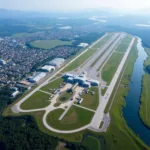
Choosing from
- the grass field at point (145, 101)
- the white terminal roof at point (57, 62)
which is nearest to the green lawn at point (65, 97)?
the grass field at point (145, 101)

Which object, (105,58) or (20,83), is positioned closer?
(20,83)

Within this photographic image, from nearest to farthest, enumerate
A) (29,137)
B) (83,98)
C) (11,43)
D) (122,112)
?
1. (29,137)
2. (122,112)
3. (83,98)
4. (11,43)

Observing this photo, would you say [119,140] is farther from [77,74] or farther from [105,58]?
[105,58]

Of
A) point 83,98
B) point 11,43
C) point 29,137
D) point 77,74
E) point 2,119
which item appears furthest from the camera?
point 11,43

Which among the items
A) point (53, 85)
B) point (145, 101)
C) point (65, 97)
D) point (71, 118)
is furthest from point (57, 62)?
point (145, 101)

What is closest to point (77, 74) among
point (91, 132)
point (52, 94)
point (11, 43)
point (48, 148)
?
point (52, 94)

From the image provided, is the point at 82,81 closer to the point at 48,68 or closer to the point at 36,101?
the point at 36,101

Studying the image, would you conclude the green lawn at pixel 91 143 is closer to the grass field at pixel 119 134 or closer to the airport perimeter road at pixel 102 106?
the grass field at pixel 119 134
